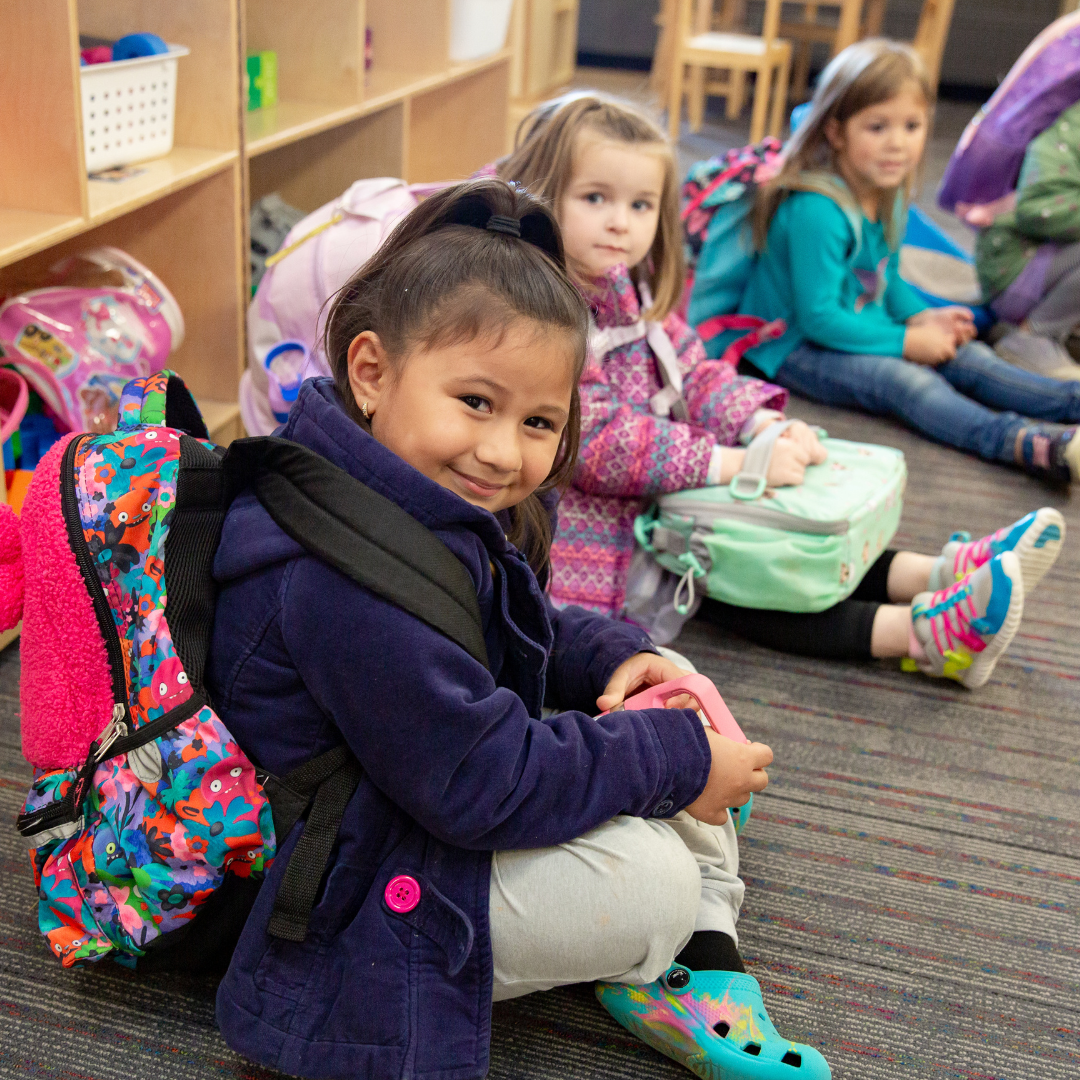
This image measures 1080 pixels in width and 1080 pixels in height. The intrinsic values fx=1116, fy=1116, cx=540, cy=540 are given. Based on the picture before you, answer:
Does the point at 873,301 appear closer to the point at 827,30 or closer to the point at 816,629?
the point at 816,629

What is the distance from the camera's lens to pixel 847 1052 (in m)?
0.95

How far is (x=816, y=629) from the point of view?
4.90 ft

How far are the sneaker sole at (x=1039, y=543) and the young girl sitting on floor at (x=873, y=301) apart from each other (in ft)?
1.96

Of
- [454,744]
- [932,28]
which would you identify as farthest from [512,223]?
[932,28]

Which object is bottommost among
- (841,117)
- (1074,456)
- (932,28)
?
(1074,456)

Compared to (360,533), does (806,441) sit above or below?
below

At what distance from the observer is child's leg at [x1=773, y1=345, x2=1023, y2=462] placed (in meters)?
2.07

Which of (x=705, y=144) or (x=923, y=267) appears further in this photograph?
(x=705, y=144)

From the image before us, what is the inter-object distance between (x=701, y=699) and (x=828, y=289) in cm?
141

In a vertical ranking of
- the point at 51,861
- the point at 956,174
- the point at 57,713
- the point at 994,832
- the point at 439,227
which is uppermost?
the point at 439,227

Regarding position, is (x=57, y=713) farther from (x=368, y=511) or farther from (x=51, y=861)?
(x=368, y=511)

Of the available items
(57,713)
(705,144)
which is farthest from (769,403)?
(705,144)

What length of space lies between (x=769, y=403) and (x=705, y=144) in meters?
2.96

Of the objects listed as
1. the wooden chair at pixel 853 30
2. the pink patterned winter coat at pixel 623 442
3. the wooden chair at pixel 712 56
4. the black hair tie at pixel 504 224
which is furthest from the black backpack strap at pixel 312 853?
the wooden chair at pixel 712 56
